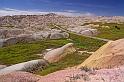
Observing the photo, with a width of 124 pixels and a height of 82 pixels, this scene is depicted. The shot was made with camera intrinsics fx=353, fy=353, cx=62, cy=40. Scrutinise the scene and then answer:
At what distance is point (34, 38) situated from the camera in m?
157

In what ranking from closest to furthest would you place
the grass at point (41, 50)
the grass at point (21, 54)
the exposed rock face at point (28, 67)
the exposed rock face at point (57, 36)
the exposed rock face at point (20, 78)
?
the exposed rock face at point (20, 78)
the grass at point (41, 50)
the exposed rock face at point (28, 67)
the grass at point (21, 54)
the exposed rock face at point (57, 36)

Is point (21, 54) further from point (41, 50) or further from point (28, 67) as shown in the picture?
point (28, 67)

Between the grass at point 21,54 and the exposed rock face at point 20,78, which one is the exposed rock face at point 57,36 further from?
the exposed rock face at point 20,78

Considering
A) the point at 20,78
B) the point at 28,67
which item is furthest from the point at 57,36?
the point at 20,78

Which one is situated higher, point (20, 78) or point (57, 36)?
point (20, 78)

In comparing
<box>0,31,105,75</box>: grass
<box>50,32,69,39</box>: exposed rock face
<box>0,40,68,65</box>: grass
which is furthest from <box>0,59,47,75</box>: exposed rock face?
<box>50,32,69,39</box>: exposed rock face

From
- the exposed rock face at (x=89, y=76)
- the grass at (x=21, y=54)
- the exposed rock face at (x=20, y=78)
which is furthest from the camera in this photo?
the grass at (x=21, y=54)

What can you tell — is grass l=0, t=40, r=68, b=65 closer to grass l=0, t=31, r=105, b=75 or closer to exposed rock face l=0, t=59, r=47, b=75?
grass l=0, t=31, r=105, b=75

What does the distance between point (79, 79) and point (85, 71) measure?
4.64 feet

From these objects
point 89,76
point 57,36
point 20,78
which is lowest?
point 57,36

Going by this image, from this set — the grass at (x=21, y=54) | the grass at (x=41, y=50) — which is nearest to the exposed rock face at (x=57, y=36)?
the grass at (x=21, y=54)

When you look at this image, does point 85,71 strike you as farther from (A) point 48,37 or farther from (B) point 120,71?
(A) point 48,37

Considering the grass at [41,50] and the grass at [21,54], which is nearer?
the grass at [41,50]

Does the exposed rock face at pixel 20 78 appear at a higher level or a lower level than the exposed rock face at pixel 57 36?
higher
